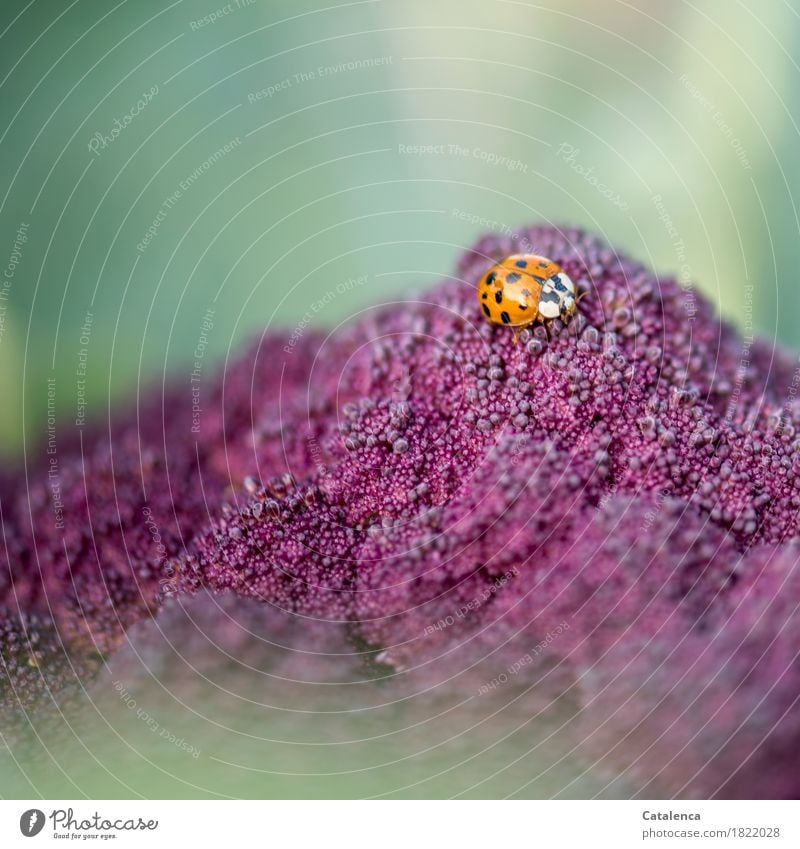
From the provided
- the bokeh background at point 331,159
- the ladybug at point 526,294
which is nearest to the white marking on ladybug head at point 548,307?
the ladybug at point 526,294

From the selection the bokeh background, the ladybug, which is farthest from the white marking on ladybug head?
the bokeh background

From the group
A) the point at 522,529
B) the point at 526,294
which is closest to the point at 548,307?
the point at 526,294

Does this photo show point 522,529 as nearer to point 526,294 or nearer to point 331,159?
point 526,294

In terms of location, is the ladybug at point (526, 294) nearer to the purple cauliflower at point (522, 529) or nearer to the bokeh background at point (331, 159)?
the purple cauliflower at point (522, 529)

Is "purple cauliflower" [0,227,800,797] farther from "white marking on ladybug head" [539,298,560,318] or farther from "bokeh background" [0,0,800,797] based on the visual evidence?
"bokeh background" [0,0,800,797]

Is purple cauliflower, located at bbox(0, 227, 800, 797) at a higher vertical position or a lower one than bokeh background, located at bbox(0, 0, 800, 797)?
lower

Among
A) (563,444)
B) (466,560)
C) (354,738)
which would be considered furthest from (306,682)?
(563,444)

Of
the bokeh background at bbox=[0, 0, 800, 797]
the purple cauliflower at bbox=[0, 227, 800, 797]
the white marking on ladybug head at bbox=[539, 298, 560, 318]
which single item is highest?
the bokeh background at bbox=[0, 0, 800, 797]
